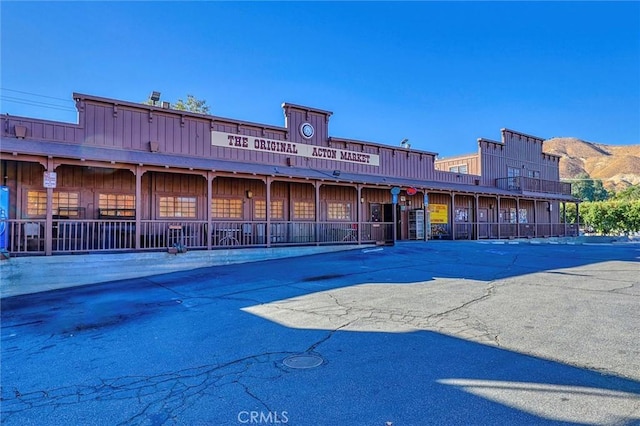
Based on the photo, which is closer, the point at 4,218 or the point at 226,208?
the point at 4,218

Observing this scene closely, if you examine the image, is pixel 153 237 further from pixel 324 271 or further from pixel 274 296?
pixel 274 296

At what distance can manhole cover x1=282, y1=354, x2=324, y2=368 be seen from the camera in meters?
4.21

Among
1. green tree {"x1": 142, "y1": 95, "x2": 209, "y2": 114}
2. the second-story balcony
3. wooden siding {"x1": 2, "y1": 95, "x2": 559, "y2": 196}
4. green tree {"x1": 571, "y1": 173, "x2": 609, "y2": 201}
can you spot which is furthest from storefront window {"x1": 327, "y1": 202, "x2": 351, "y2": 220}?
Answer: green tree {"x1": 571, "y1": 173, "x2": 609, "y2": 201}

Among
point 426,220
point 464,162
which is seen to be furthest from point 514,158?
point 426,220

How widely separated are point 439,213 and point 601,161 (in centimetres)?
16906

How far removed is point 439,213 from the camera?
2292 cm

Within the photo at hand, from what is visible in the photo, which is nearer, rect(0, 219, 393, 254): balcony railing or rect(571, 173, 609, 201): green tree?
rect(0, 219, 393, 254): balcony railing

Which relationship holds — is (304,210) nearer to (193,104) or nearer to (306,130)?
(306,130)

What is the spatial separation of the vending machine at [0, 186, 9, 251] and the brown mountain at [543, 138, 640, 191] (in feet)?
440

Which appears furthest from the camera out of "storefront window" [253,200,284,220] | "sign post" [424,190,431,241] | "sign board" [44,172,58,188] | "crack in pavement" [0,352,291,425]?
"sign post" [424,190,431,241]

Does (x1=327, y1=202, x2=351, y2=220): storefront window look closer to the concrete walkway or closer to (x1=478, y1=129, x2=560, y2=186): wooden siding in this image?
the concrete walkway

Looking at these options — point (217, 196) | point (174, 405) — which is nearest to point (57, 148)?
point (217, 196)

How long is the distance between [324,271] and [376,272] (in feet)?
4.93

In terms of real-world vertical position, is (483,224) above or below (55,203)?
below
